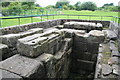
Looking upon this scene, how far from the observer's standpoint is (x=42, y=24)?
895cm

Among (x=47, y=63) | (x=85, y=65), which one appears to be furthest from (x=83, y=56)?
(x=47, y=63)

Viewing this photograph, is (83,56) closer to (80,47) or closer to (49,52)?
(80,47)

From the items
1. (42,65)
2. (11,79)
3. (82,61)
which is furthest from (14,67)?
(82,61)

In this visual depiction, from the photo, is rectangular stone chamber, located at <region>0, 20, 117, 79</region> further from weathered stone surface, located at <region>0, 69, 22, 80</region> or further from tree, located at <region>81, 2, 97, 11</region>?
tree, located at <region>81, 2, 97, 11</region>

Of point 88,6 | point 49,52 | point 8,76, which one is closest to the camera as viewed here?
point 8,76

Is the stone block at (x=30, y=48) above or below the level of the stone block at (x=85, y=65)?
above

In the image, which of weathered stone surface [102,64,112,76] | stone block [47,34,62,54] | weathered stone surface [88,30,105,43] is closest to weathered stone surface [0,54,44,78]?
stone block [47,34,62,54]

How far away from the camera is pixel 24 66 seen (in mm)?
3365

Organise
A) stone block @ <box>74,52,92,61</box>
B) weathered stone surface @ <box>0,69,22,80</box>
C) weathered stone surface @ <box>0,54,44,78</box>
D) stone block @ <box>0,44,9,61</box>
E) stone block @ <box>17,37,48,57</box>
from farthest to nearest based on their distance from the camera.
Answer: stone block @ <box>74,52,92,61</box> → stone block @ <box>0,44,9,61</box> → stone block @ <box>17,37,48,57</box> → weathered stone surface @ <box>0,54,44,78</box> → weathered stone surface @ <box>0,69,22,80</box>

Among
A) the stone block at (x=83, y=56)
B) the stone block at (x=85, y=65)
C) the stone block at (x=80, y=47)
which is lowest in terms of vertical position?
the stone block at (x=85, y=65)

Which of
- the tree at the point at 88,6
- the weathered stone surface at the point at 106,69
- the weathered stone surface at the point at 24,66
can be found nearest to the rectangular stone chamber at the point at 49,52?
the weathered stone surface at the point at 24,66

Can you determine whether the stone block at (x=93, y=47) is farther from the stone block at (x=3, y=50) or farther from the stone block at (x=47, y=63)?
the stone block at (x=3, y=50)

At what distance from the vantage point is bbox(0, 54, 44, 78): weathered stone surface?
315 centimetres

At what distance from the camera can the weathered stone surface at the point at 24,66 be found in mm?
3152
